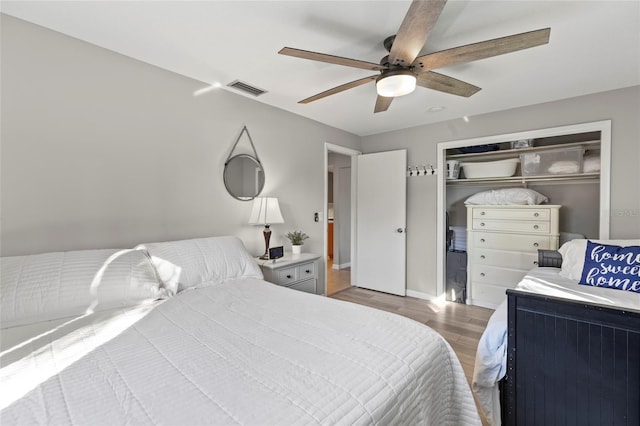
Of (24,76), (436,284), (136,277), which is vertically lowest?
(436,284)

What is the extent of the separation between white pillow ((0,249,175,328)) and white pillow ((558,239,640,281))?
3066 millimetres

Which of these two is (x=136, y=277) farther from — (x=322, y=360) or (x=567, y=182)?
(x=567, y=182)

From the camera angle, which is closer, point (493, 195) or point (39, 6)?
point (39, 6)

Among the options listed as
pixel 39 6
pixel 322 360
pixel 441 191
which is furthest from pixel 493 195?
pixel 39 6

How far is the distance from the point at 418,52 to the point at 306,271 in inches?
81.2

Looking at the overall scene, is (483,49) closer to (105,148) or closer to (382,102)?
(382,102)

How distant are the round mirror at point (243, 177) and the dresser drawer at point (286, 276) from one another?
0.84m

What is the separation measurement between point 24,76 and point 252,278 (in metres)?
1.88

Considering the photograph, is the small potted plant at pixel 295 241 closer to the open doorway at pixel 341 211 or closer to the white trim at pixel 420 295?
the white trim at pixel 420 295

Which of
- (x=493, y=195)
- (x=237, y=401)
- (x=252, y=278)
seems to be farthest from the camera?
(x=493, y=195)

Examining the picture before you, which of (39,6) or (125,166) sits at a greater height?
(39,6)

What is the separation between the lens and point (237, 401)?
862mm

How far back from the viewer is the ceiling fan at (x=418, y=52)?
1362 mm

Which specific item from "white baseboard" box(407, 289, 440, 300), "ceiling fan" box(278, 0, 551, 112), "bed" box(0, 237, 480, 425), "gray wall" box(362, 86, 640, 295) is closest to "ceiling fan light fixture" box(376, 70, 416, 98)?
"ceiling fan" box(278, 0, 551, 112)
